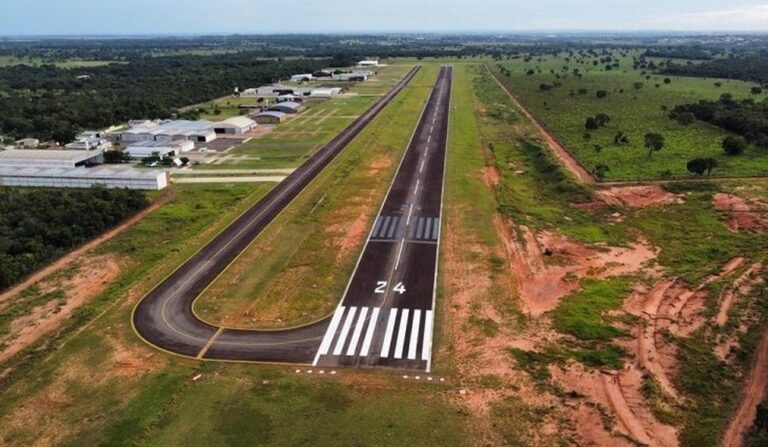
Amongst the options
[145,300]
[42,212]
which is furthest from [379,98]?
[145,300]

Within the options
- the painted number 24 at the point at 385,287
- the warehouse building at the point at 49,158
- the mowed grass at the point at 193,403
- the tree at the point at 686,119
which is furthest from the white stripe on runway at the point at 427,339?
the tree at the point at 686,119

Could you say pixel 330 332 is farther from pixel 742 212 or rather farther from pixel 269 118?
pixel 269 118

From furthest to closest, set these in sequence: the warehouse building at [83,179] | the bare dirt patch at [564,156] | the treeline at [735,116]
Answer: the treeline at [735,116], the bare dirt patch at [564,156], the warehouse building at [83,179]

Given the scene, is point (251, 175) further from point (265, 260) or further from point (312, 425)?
point (312, 425)

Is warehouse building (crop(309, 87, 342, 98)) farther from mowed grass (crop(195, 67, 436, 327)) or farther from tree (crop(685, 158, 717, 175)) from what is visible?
tree (crop(685, 158, 717, 175))

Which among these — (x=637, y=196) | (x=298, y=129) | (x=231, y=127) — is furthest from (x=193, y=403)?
(x=298, y=129)

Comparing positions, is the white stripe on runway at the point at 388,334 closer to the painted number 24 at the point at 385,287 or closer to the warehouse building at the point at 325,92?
the painted number 24 at the point at 385,287
